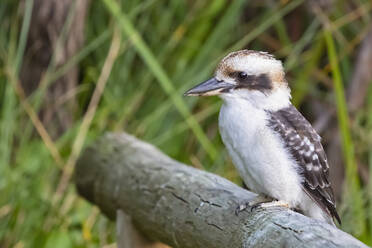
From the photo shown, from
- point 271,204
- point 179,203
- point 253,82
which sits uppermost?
point 253,82

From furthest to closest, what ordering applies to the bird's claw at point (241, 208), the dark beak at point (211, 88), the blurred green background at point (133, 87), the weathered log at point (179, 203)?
the blurred green background at point (133, 87)
the dark beak at point (211, 88)
the bird's claw at point (241, 208)
the weathered log at point (179, 203)

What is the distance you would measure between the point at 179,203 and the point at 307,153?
0.48m

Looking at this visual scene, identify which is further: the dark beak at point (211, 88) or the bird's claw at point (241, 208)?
the dark beak at point (211, 88)

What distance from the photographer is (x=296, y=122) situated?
10.1 feet

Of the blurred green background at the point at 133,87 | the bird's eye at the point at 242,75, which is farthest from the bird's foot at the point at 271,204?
the blurred green background at the point at 133,87

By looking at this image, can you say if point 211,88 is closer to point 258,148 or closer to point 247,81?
point 247,81

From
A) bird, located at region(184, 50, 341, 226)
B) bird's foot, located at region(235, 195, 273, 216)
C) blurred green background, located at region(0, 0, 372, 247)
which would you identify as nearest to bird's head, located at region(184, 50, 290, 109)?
bird, located at region(184, 50, 341, 226)

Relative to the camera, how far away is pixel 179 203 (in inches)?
123

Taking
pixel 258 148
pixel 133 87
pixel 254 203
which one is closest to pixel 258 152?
pixel 258 148

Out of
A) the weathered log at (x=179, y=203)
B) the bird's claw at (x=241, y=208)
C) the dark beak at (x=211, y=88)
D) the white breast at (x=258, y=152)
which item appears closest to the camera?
the weathered log at (x=179, y=203)

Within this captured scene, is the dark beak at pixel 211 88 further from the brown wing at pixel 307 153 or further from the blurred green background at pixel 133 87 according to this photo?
the blurred green background at pixel 133 87

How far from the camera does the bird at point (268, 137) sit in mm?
2955

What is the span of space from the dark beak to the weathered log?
31 cm

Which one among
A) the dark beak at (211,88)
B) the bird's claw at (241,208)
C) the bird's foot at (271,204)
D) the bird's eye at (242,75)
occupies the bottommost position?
the bird's foot at (271,204)
